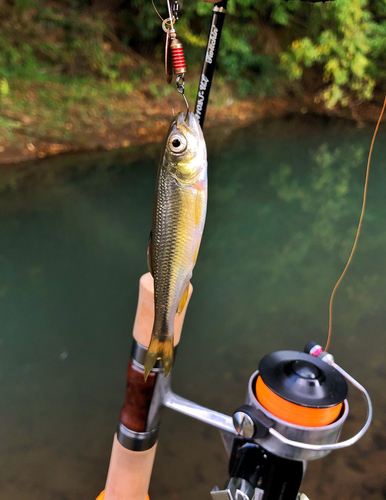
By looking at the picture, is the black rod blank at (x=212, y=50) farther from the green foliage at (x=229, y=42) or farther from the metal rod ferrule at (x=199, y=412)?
the green foliage at (x=229, y=42)

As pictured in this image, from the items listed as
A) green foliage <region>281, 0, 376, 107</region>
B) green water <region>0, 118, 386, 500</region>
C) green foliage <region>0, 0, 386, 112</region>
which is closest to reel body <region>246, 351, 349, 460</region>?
green water <region>0, 118, 386, 500</region>

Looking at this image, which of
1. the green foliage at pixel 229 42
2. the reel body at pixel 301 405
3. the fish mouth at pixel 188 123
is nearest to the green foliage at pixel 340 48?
the green foliage at pixel 229 42

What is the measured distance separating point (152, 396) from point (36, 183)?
316 centimetres

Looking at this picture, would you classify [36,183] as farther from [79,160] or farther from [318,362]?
[318,362]

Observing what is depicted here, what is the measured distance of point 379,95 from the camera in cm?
814

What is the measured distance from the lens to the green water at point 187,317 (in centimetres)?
155

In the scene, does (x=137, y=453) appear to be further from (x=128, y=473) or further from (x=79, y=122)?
(x=79, y=122)

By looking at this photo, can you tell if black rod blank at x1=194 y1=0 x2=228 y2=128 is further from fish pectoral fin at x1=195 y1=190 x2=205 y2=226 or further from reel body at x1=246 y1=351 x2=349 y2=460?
reel body at x1=246 y1=351 x2=349 y2=460

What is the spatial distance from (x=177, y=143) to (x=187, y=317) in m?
1.78

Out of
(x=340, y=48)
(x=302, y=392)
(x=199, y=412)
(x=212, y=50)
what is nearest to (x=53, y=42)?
(x=340, y=48)

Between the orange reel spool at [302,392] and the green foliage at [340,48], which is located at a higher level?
the green foliage at [340,48]

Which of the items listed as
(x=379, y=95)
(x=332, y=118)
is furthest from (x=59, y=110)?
(x=379, y=95)

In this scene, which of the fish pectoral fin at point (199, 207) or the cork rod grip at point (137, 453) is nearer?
the fish pectoral fin at point (199, 207)

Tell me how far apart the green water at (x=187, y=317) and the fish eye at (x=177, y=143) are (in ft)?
4.37
